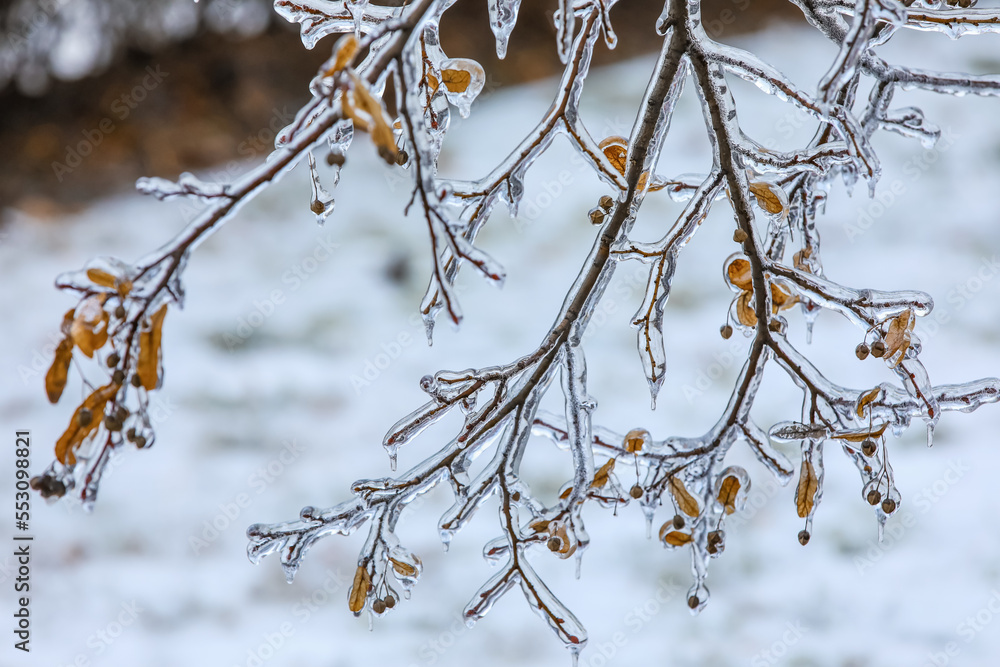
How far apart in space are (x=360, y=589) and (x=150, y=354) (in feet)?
1.42

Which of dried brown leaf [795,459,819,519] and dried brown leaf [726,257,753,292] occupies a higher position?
dried brown leaf [726,257,753,292]

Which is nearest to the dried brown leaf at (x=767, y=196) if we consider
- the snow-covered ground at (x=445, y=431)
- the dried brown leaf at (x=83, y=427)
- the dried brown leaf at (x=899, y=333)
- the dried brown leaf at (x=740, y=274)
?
the dried brown leaf at (x=740, y=274)

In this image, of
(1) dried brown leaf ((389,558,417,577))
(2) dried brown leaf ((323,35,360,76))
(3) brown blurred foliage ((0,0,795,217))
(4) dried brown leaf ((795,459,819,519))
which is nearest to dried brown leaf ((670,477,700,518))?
(4) dried brown leaf ((795,459,819,519))

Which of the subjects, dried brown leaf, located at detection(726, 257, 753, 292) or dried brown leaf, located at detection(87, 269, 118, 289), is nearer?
dried brown leaf, located at detection(87, 269, 118, 289)

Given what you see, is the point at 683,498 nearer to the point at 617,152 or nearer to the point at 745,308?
the point at 745,308

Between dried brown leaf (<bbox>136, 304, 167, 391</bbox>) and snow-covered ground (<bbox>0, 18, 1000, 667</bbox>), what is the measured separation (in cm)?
154

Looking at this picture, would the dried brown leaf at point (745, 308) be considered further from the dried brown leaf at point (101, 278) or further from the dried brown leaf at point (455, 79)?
the dried brown leaf at point (101, 278)

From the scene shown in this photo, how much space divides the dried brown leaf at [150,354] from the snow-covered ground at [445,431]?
1.54 meters

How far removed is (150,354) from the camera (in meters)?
0.70

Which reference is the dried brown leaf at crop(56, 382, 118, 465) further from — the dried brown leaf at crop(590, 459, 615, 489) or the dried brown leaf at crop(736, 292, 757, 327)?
the dried brown leaf at crop(736, 292, 757, 327)

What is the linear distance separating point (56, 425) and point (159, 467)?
1.41 ft

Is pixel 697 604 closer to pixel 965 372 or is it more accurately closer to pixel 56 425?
pixel 965 372

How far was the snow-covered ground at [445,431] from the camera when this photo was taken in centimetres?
204

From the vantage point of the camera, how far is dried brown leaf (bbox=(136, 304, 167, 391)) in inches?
27.5
